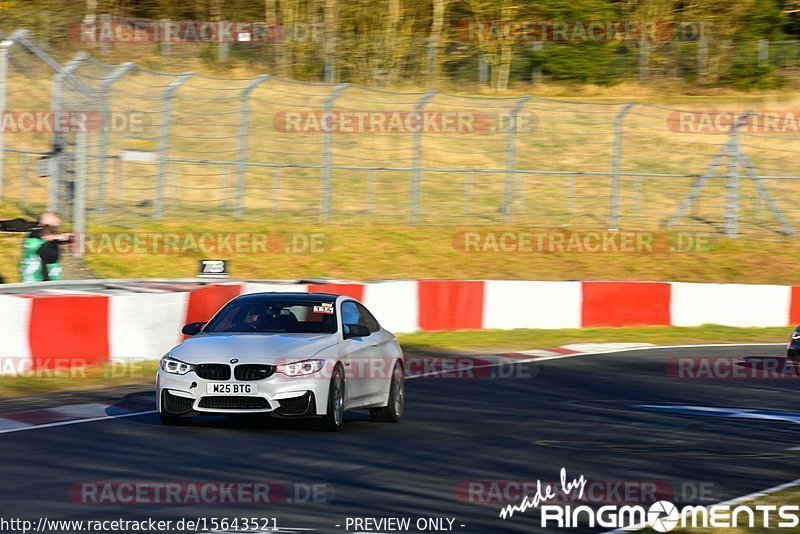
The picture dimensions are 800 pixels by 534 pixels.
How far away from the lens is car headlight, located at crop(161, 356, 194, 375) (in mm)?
10914

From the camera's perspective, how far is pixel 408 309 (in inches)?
855

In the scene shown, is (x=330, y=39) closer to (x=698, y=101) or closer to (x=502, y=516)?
(x=698, y=101)

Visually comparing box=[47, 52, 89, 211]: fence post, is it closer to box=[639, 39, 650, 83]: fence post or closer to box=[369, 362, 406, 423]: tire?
box=[369, 362, 406, 423]: tire

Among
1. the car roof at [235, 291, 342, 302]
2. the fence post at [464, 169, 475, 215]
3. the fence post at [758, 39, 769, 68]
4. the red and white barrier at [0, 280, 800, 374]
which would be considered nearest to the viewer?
the car roof at [235, 291, 342, 302]

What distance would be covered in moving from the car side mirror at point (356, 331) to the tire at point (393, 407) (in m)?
0.68

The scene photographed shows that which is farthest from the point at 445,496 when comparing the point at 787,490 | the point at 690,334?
the point at 690,334

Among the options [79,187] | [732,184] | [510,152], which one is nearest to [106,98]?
[79,187]

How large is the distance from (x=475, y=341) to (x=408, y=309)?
125cm

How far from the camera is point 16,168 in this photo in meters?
30.6

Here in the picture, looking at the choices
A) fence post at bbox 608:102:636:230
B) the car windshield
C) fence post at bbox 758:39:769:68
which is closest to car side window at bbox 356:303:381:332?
the car windshield

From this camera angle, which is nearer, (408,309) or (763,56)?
(408,309)

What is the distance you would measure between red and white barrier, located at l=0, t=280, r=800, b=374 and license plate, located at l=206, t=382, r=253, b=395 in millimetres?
4413

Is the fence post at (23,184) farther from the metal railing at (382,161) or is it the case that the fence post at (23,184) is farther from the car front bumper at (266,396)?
the car front bumper at (266,396)

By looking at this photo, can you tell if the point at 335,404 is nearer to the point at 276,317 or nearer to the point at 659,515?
the point at 276,317
